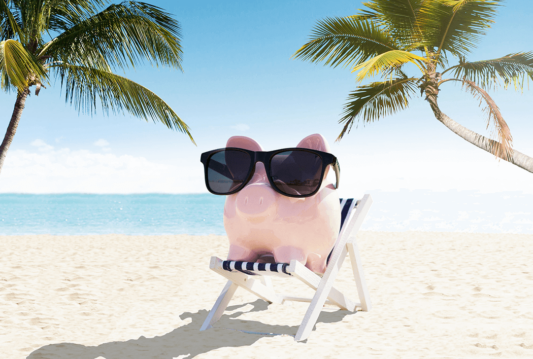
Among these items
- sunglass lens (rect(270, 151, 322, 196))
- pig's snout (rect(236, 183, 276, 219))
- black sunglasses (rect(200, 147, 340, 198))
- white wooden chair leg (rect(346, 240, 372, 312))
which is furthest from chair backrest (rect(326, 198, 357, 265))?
pig's snout (rect(236, 183, 276, 219))

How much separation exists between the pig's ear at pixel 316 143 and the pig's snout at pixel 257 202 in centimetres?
40

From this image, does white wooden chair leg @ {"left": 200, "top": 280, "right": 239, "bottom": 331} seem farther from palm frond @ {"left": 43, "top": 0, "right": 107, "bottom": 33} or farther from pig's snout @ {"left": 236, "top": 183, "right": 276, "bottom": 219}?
palm frond @ {"left": 43, "top": 0, "right": 107, "bottom": 33}

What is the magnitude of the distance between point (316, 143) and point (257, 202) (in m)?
0.58

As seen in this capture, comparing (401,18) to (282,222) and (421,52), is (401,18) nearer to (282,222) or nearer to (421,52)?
(421,52)

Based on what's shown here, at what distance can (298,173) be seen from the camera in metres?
2.72

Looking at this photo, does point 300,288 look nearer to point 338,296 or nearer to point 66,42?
point 338,296

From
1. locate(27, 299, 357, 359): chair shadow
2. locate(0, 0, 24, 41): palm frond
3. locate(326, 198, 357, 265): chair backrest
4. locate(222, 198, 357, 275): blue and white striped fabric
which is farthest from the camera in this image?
locate(0, 0, 24, 41): palm frond

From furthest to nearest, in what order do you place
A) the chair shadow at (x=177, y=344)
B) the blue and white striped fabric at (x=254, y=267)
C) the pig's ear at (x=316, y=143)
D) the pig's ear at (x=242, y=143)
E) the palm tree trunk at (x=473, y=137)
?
the palm tree trunk at (x=473, y=137) → the pig's ear at (x=242, y=143) → the pig's ear at (x=316, y=143) → the chair shadow at (x=177, y=344) → the blue and white striped fabric at (x=254, y=267)

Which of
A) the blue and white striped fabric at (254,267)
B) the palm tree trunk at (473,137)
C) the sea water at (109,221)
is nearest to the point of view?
the blue and white striped fabric at (254,267)

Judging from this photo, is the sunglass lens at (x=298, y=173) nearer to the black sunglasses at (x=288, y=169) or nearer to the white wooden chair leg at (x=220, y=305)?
the black sunglasses at (x=288, y=169)

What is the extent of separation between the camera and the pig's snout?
2.71 m

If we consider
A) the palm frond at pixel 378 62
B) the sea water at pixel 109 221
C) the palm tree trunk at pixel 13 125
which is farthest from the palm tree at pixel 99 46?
the sea water at pixel 109 221

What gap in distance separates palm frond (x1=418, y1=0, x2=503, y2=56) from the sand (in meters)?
4.06

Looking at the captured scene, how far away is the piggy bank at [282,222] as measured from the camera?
2730mm
